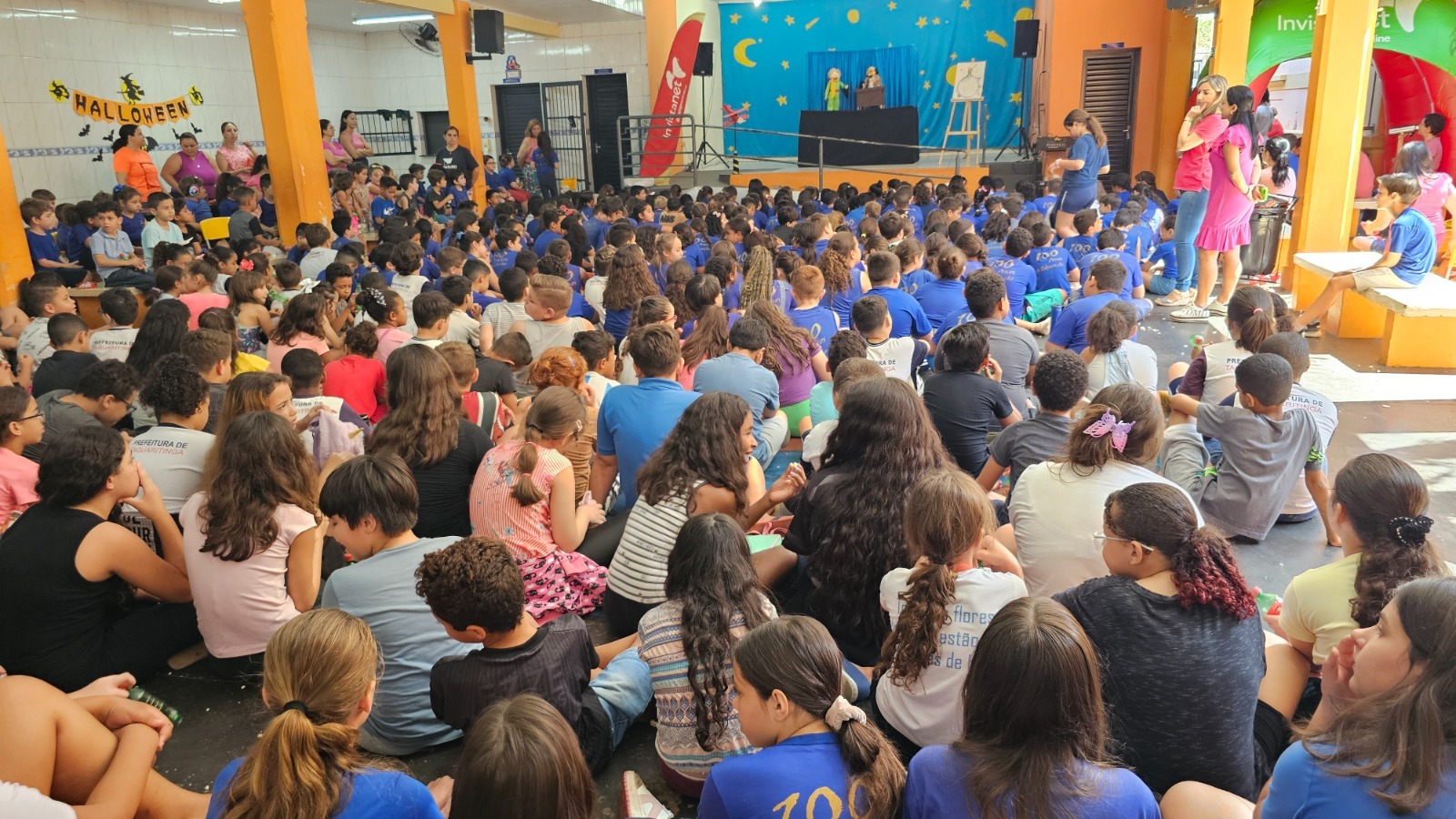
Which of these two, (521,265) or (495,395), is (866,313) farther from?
(521,265)

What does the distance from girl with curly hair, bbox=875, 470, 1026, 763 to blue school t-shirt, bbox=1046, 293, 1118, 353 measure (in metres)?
3.16

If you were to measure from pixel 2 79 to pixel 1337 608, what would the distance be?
12.9 meters

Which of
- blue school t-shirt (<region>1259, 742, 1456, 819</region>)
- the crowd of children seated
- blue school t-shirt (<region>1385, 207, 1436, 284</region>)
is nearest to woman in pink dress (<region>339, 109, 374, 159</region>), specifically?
the crowd of children seated

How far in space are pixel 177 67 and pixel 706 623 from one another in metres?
13.8

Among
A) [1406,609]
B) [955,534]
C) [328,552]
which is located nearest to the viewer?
[1406,609]

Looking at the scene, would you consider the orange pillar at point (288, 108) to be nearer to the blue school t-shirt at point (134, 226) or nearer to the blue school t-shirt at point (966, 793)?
the blue school t-shirt at point (134, 226)

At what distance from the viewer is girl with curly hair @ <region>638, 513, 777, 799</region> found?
7.55ft

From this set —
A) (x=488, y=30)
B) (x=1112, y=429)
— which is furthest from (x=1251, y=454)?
(x=488, y=30)

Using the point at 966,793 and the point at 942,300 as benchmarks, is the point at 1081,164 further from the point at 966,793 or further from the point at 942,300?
the point at 966,793

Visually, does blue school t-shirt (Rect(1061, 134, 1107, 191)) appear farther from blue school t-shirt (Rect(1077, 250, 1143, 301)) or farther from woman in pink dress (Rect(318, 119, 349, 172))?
woman in pink dress (Rect(318, 119, 349, 172))

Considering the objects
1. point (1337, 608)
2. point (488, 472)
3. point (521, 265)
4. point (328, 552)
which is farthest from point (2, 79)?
point (1337, 608)

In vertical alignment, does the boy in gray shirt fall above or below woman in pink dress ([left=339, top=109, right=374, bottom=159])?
below

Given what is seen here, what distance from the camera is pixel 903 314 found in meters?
5.38

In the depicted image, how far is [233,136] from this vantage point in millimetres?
12047
